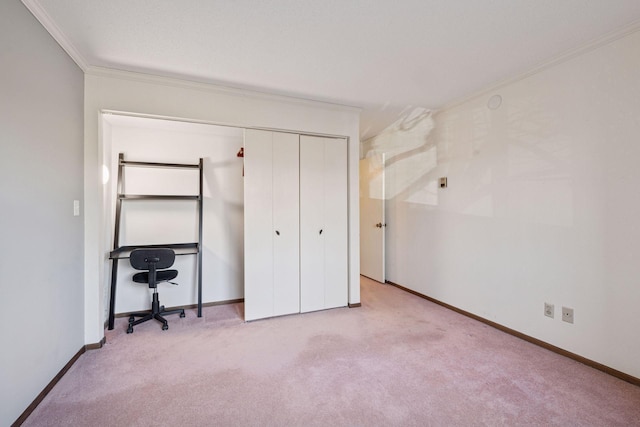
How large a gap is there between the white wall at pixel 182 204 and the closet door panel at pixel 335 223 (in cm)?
115

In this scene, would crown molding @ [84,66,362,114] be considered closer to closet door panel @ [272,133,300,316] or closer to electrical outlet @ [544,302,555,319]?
closet door panel @ [272,133,300,316]

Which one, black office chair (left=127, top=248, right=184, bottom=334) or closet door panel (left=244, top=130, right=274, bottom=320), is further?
closet door panel (left=244, top=130, right=274, bottom=320)

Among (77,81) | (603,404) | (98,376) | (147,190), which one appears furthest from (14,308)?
(603,404)

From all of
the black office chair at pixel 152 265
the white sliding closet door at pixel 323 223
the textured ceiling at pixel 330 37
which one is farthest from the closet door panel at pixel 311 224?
the black office chair at pixel 152 265

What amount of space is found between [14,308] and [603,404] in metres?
3.43

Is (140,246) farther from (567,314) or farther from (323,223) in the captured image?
(567,314)

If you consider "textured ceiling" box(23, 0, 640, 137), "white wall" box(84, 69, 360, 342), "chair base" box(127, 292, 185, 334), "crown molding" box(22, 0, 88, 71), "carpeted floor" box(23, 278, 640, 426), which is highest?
"textured ceiling" box(23, 0, 640, 137)

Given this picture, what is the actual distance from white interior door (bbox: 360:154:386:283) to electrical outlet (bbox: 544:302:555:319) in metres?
2.18

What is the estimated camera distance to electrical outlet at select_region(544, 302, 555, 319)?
93.7 inches

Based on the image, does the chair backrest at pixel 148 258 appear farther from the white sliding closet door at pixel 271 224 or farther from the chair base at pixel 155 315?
the white sliding closet door at pixel 271 224

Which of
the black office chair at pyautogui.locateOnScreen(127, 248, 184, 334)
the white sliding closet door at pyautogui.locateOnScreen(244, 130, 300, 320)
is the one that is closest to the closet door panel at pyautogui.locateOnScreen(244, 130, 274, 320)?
the white sliding closet door at pyautogui.locateOnScreen(244, 130, 300, 320)

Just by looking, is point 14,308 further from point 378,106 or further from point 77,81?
point 378,106

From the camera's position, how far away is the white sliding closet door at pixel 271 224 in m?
3.00

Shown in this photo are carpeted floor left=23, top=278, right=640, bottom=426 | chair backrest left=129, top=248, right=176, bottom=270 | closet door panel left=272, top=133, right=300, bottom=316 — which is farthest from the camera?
closet door panel left=272, top=133, right=300, bottom=316
